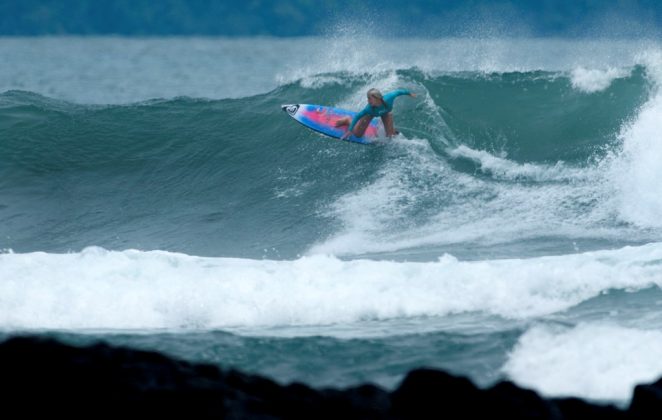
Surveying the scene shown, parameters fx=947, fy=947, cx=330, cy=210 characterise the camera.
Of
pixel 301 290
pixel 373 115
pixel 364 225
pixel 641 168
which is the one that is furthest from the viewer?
pixel 373 115

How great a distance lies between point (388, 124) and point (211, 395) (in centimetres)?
991

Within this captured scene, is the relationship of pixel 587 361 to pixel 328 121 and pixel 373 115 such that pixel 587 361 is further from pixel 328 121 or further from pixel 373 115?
pixel 328 121

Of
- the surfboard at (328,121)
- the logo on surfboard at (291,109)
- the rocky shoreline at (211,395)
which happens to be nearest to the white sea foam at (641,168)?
the surfboard at (328,121)

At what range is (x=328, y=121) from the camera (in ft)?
46.8

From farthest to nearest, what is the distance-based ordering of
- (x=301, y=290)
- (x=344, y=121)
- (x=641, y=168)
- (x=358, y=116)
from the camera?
(x=344, y=121), (x=358, y=116), (x=641, y=168), (x=301, y=290)

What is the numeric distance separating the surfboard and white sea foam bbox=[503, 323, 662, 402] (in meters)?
7.38

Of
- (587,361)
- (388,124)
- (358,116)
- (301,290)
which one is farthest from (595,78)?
(587,361)

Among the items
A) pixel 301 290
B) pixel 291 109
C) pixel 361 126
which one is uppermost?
pixel 291 109

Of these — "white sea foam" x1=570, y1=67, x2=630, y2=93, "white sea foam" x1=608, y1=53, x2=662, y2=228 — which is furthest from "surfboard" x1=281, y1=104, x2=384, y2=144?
"white sea foam" x1=570, y1=67, x2=630, y2=93

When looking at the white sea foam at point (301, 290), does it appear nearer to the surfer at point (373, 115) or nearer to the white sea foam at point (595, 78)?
the surfer at point (373, 115)

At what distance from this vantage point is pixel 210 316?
25.6 feet

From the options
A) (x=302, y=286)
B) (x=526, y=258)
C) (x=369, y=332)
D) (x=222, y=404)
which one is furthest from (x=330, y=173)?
(x=222, y=404)

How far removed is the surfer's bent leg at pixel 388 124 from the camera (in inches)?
524

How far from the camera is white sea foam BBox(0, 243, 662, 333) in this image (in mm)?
7750
